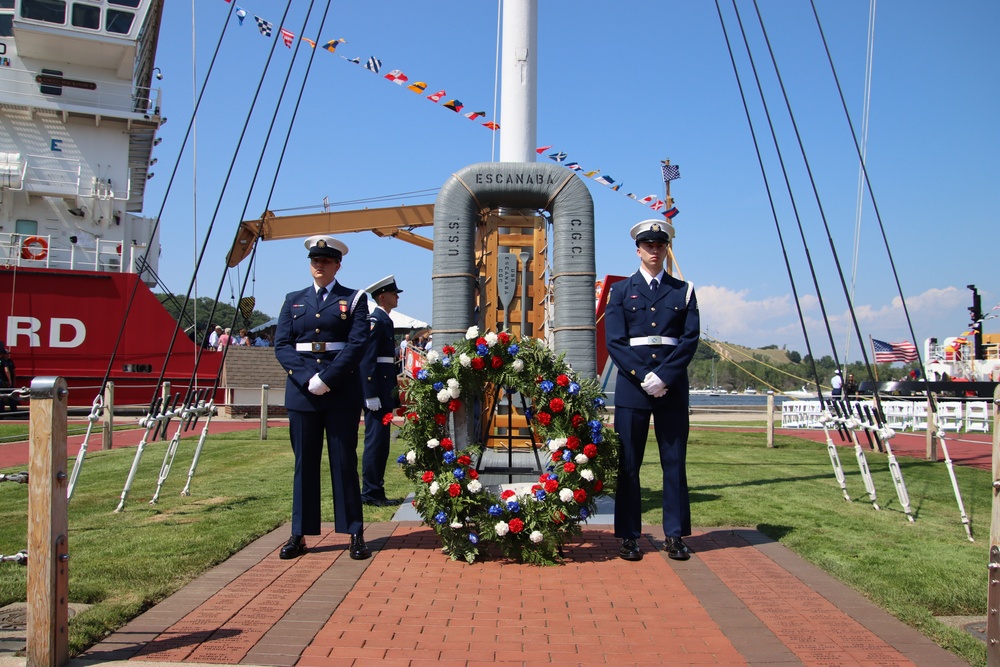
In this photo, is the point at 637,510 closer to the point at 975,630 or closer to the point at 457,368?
the point at 457,368

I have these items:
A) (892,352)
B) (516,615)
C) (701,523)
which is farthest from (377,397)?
(892,352)

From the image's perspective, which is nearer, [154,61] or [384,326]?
[384,326]

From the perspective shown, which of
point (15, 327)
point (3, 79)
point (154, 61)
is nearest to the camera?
point (15, 327)

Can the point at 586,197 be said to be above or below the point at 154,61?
below

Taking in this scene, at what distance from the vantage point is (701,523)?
648 cm

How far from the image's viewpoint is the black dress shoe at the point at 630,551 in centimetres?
524

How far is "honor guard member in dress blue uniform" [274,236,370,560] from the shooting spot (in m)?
5.35

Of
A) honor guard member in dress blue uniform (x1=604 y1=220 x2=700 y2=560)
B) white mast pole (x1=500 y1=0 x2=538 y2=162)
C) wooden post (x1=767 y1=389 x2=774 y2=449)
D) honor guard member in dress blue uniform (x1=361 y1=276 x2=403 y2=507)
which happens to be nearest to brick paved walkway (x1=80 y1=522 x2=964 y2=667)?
honor guard member in dress blue uniform (x1=604 y1=220 x2=700 y2=560)

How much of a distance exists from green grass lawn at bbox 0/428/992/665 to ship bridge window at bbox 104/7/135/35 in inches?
626

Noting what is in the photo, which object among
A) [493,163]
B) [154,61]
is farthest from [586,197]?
[154,61]

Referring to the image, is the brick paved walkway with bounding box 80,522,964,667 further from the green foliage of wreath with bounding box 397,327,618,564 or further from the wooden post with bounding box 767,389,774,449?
the wooden post with bounding box 767,389,774,449

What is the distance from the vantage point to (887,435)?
21.9ft

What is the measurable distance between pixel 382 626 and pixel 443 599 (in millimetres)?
555

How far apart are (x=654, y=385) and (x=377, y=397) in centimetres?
283
